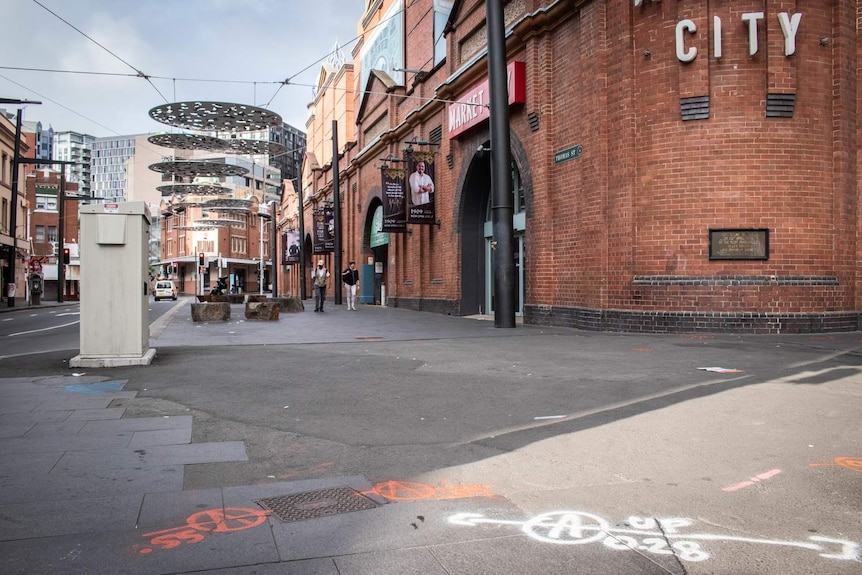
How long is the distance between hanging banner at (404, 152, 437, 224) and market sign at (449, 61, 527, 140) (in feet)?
6.08

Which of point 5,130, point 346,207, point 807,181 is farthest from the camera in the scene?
point 5,130

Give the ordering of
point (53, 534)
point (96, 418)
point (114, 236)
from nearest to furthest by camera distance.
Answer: point (53, 534)
point (96, 418)
point (114, 236)

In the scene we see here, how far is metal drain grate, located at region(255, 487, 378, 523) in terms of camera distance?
138 inches

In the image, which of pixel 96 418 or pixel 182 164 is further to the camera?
pixel 182 164

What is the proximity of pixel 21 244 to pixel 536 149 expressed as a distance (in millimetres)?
47658

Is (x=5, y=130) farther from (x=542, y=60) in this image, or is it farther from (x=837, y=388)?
(x=837, y=388)

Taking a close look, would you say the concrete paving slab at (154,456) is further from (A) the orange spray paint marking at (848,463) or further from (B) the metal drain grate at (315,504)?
(A) the orange spray paint marking at (848,463)

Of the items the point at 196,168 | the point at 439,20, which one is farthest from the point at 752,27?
the point at 196,168

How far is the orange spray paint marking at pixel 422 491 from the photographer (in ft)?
12.5

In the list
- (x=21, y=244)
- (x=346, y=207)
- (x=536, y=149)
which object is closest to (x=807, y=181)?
(x=536, y=149)

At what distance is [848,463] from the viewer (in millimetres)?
4340

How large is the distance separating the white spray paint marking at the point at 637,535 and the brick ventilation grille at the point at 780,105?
38.7 feet

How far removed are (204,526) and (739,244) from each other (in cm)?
1219

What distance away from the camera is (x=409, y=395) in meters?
6.91
